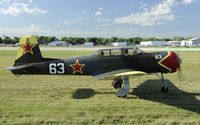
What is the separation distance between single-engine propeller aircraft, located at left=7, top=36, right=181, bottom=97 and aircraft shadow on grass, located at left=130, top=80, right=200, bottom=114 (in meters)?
0.56

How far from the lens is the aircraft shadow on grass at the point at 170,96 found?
383 inches

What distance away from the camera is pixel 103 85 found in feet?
45.4

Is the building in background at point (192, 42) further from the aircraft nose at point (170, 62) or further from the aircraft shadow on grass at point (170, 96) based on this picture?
the aircraft nose at point (170, 62)

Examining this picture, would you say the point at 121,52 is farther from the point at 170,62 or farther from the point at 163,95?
the point at 163,95

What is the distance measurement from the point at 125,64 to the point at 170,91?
86.4 inches

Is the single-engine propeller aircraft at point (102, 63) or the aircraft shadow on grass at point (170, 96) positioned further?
the single-engine propeller aircraft at point (102, 63)

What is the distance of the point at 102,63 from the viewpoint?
12430 mm

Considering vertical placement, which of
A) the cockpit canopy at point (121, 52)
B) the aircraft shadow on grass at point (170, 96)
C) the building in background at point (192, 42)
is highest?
the cockpit canopy at point (121, 52)

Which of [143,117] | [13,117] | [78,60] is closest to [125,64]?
[78,60]

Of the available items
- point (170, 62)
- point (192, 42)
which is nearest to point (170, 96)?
point (170, 62)

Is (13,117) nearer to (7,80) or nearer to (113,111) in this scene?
(113,111)

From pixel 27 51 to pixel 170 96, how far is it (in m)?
6.25

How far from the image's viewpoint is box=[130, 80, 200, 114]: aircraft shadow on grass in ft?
31.9

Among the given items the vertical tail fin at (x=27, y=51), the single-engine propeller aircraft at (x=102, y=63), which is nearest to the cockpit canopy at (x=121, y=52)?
the single-engine propeller aircraft at (x=102, y=63)
